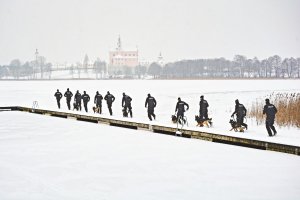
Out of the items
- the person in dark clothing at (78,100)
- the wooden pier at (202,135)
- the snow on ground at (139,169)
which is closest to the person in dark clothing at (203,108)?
the wooden pier at (202,135)

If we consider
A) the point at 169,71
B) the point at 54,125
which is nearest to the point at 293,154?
the point at 54,125

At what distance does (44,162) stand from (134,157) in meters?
2.71

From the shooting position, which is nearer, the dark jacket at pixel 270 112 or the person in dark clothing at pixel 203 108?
the dark jacket at pixel 270 112

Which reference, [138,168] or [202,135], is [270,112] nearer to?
[202,135]

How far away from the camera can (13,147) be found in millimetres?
14547

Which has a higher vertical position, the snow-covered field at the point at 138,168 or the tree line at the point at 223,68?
the tree line at the point at 223,68

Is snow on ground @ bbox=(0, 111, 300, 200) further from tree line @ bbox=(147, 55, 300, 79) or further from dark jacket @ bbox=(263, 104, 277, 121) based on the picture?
tree line @ bbox=(147, 55, 300, 79)

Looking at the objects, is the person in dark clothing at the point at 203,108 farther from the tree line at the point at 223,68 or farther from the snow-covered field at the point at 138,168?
the tree line at the point at 223,68

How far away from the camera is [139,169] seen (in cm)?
1087

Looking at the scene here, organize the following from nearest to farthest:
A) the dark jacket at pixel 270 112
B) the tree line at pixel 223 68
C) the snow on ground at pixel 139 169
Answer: the snow on ground at pixel 139 169 < the dark jacket at pixel 270 112 < the tree line at pixel 223 68

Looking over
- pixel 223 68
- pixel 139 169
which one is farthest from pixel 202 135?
pixel 223 68

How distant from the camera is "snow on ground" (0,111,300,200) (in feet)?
28.2

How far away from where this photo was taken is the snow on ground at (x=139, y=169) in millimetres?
8609

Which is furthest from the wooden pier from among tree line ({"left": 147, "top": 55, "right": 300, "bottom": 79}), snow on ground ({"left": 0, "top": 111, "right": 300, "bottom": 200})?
tree line ({"left": 147, "top": 55, "right": 300, "bottom": 79})
